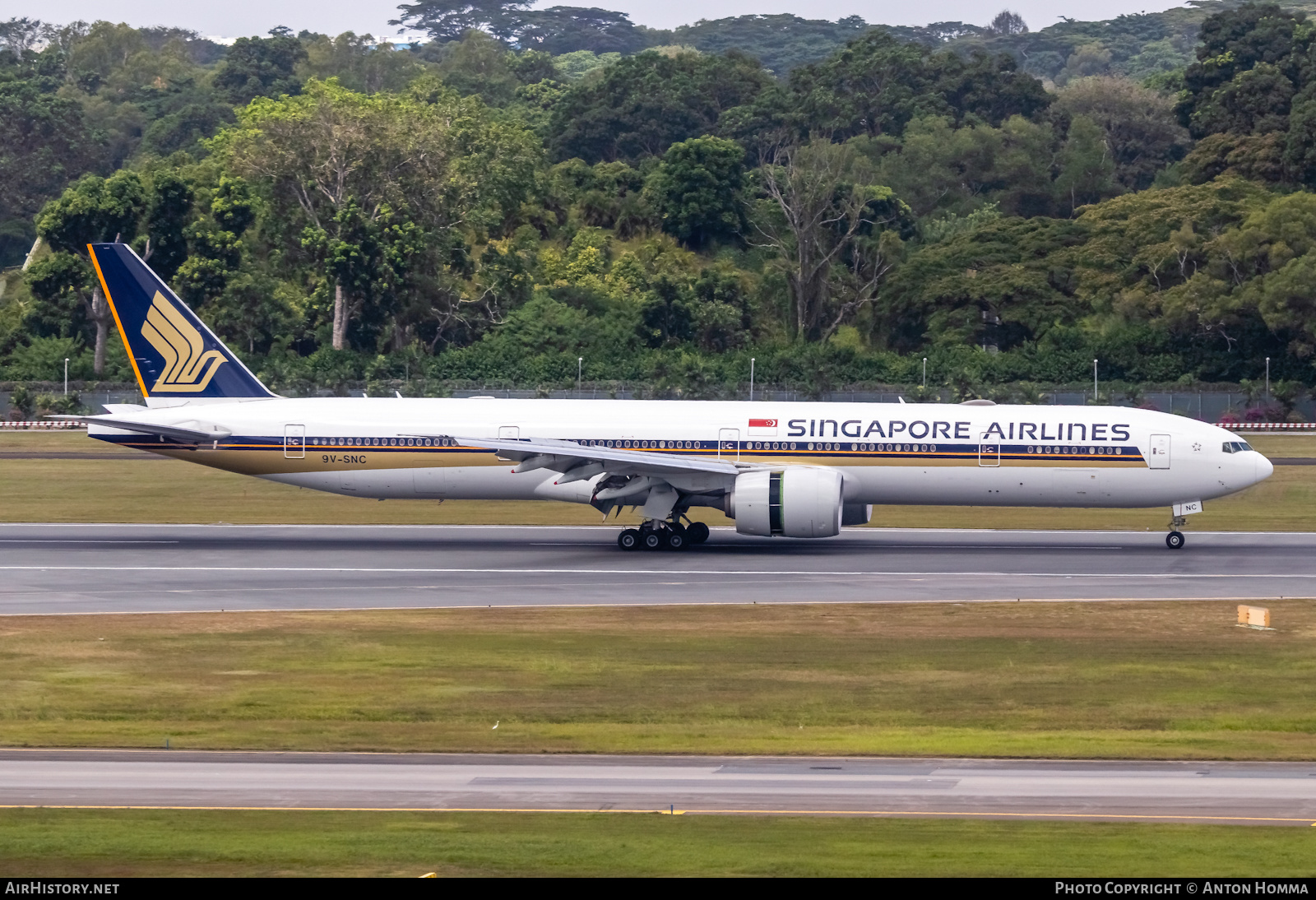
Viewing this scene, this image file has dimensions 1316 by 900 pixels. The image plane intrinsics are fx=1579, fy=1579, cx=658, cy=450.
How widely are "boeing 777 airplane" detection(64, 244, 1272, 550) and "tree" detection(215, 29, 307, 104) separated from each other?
125 m

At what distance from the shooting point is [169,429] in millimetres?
42312

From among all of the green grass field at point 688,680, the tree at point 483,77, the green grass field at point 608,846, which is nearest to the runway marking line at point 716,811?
the green grass field at point 608,846

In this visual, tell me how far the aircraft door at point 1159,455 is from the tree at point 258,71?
5282 inches

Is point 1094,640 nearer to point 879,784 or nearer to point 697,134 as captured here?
point 879,784

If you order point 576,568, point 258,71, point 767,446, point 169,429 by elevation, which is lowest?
point 576,568

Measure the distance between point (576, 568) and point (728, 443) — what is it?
6038 millimetres

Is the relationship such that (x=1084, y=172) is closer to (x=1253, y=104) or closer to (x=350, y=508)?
(x=1253, y=104)

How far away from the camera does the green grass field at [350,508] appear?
48906 mm

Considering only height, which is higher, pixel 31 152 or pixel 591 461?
pixel 31 152

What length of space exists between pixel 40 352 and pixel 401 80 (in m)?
105

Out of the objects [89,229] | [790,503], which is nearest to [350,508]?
[790,503]

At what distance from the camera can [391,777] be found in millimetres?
18844

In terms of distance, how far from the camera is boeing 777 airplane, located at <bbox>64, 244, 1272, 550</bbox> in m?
41.1
